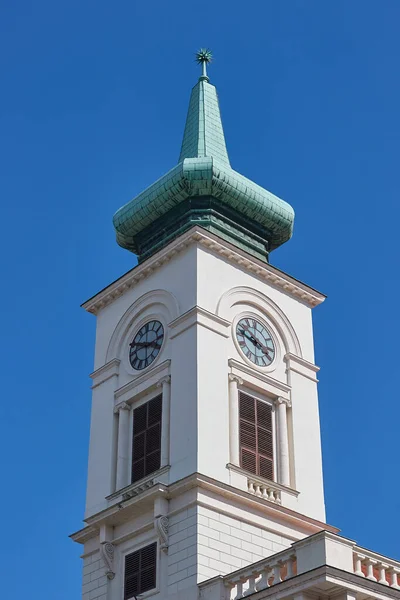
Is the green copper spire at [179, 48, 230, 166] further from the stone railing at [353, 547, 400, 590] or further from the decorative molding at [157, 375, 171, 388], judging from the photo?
the stone railing at [353, 547, 400, 590]

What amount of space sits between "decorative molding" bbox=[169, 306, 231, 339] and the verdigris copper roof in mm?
3157

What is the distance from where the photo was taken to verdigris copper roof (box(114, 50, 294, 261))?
37125 mm

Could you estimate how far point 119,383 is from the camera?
3562 cm

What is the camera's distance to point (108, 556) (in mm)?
32156

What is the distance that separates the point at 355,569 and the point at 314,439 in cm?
865

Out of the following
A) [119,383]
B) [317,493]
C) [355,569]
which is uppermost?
[119,383]

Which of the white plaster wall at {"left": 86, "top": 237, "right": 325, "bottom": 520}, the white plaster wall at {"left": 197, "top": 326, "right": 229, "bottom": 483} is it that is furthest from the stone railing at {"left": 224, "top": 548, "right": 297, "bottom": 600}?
the white plaster wall at {"left": 86, "top": 237, "right": 325, "bottom": 520}

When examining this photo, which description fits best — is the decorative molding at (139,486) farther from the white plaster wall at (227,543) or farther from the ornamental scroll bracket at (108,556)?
the white plaster wall at (227,543)

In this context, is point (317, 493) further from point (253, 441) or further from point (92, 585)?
point (92, 585)

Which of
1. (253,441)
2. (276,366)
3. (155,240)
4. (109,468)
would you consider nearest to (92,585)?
(109,468)

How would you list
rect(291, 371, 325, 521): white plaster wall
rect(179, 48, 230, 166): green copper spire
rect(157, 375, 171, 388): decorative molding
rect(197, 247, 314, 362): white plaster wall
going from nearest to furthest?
1. rect(291, 371, 325, 521): white plaster wall
2. rect(157, 375, 171, 388): decorative molding
3. rect(197, 247, 314, 362): white plaster wall
4. rect(179, 48, 230, 166): green copper spire

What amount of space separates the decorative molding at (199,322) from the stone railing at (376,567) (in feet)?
30.0

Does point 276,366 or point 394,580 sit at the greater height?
point 276,366

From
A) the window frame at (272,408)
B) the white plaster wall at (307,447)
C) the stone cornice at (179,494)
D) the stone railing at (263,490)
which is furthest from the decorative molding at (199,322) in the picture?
the stone cornice at (179,494)
